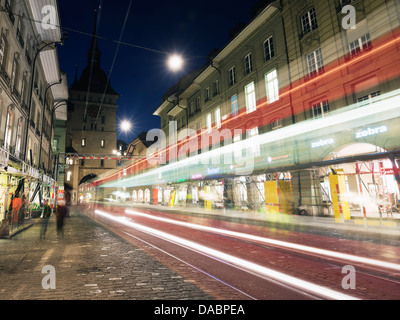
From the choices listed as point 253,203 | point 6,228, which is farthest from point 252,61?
point 6,228

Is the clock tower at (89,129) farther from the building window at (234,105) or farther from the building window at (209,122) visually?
the building window at (234,105)

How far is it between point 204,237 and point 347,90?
38.6 ft

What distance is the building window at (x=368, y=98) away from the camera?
40.4 feet

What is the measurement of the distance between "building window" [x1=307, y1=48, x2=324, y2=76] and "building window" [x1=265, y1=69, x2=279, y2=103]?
8.73 ft

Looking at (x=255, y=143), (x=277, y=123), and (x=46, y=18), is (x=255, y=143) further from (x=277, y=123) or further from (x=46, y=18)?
Result: (x=46, y=18)

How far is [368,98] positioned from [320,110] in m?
3.02

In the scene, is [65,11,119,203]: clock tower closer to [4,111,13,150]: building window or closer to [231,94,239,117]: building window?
[231,94,239,117]: building window

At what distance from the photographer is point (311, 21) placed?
1627 centimetres

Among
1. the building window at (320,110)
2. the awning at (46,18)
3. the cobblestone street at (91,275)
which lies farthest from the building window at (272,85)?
the cobblestone street at (91,275)

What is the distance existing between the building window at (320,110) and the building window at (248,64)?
7.67 metres

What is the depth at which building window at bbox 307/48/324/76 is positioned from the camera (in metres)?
15.5

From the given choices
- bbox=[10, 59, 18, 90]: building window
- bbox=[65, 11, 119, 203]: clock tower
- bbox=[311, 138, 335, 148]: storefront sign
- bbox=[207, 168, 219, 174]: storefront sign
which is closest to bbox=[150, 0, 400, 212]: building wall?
bbox=[311, 138, 335, 148]: storefront sign

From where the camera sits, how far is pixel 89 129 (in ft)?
207

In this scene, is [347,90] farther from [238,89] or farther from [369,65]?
[238,89]
